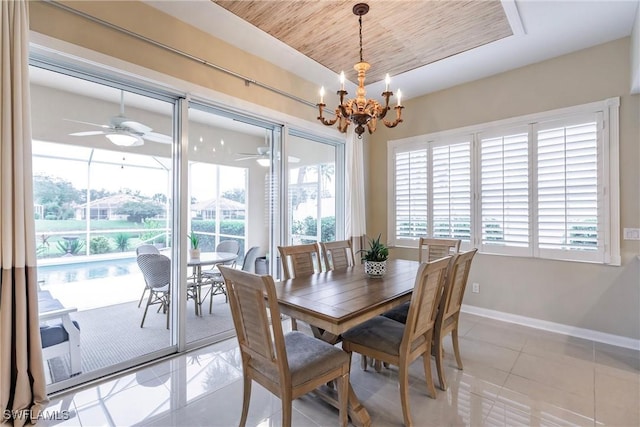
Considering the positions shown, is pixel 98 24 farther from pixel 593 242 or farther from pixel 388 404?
pixel 593 242

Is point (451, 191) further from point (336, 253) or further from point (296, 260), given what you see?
point (296, 260)

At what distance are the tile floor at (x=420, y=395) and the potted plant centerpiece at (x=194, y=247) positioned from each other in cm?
93

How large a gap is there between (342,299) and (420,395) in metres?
0.97

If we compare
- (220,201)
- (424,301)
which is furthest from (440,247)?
(220,201)

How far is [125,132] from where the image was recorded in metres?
2.70

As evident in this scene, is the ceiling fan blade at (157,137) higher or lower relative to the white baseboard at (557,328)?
higher

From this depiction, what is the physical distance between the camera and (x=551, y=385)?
2299 millimetres

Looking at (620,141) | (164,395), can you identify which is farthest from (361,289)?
(620,141)

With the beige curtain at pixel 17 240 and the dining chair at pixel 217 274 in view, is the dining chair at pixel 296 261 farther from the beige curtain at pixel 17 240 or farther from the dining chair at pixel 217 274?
the beige curtain at pixel 17 240

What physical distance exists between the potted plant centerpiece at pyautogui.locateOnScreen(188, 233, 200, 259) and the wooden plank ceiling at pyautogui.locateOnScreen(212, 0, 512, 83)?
2.10 meters

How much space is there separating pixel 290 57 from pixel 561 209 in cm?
340

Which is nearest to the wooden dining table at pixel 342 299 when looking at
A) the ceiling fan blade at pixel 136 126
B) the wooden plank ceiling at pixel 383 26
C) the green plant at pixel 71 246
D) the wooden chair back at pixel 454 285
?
the wooden chair back at pixel 454 285

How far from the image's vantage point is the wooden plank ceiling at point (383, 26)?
255 cm

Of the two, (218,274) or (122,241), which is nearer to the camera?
(122,241)
